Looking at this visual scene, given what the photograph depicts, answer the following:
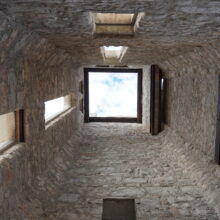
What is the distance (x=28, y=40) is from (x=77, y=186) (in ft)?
10.7

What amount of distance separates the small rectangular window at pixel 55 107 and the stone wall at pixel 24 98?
65 centimetres

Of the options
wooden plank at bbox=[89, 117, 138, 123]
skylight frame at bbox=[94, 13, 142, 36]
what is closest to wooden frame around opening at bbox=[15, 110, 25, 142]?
skylight frame at bbox=[94, 13, 142, 36]

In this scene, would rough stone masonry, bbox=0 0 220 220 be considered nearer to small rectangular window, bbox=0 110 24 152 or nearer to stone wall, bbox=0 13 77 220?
stone wall, bbox=0 13 77 220

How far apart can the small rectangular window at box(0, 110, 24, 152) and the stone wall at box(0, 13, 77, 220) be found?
0.11m

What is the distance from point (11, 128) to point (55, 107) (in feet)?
12.2

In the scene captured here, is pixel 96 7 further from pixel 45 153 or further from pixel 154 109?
pixel 154 109

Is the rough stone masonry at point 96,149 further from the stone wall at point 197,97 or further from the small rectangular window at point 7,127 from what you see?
the small rectangular window at point 7,127

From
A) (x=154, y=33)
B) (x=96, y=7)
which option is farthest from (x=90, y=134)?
(x=96, y=7)

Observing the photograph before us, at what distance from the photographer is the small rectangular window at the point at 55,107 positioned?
22.5 ft

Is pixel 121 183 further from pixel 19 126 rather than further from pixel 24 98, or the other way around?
pixel 24 98

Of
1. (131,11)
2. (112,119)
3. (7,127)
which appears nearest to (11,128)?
(7,127)

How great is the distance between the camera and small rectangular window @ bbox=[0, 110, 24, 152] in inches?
155

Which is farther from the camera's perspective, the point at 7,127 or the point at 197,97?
the point at 197,97

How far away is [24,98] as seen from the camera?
14.0ft
